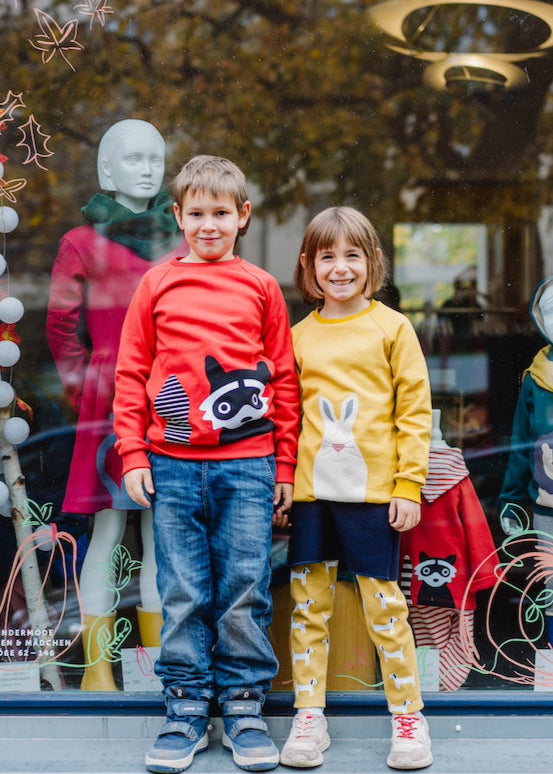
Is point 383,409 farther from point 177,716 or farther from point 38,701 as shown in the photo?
point 38,701

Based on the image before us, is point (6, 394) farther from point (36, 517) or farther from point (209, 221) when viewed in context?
point (209, 221)

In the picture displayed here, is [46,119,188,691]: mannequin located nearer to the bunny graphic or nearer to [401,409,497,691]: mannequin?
the bunny graphic

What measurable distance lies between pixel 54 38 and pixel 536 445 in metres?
2.07

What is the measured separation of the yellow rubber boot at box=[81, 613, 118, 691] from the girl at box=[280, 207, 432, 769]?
26.7 inches

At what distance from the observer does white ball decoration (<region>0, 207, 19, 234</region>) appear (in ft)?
9.54

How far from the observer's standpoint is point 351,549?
2508mm

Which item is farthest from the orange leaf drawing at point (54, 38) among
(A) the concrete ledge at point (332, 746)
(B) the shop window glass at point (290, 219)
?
(A) the concrete ledge at point (332, 746)

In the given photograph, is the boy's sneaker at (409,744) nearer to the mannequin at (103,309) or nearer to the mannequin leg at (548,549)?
the mannequin leg at (548,549)

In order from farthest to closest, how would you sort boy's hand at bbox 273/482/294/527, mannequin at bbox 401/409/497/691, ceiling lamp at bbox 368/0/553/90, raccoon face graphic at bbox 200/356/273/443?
ceiling lamp at bbox 368/0/553/90, mannequin at bbox 401/409/497/691, boy's hand at bbox 273/482/294/527, raccoon face graphic at bbox 200/356/273/443

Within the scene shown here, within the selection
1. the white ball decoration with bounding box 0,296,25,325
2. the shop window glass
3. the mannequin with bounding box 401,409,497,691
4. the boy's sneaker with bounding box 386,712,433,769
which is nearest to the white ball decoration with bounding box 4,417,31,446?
the shop window glass

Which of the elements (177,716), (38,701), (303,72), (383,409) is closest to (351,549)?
(383,409)

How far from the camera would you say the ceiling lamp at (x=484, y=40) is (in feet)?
9.95

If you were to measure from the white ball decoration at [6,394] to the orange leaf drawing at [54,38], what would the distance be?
3.47ft

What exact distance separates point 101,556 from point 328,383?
0.99 meters
